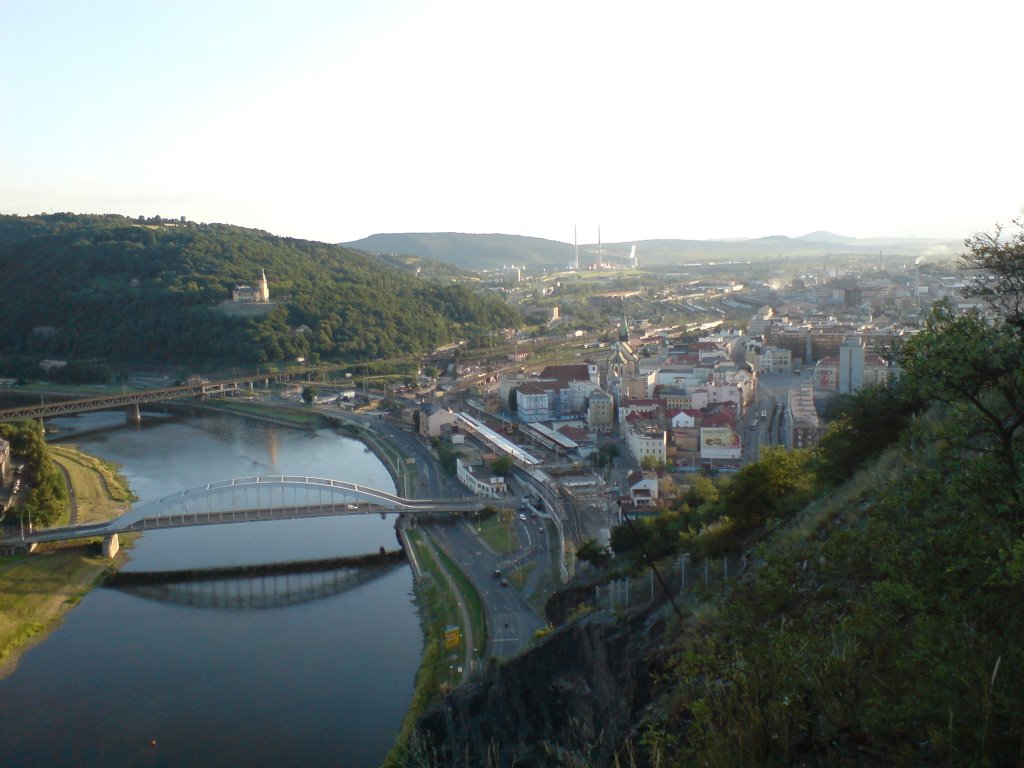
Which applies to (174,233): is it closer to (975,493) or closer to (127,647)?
(127,647)

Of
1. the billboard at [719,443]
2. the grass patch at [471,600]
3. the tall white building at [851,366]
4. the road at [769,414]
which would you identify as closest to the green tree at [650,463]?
the billboard at [719,443]

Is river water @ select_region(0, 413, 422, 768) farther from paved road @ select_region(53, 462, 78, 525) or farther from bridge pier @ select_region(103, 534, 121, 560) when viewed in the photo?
paved road @ select_region(53, 462, 78, 525)

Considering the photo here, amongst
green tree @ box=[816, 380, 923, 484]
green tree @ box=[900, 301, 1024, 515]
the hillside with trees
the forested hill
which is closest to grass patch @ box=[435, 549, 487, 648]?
green tree @ box=[816, 380, 923, 484]

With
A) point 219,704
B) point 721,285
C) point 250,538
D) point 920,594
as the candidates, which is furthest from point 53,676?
point 721,285

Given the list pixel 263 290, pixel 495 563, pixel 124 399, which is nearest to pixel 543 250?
pixel 263 290

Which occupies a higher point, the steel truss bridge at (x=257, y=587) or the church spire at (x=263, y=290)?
the church spire at (x=263, y=290)

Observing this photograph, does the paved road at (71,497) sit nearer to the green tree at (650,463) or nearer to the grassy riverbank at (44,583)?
the grassy riverbank at (44,583)
